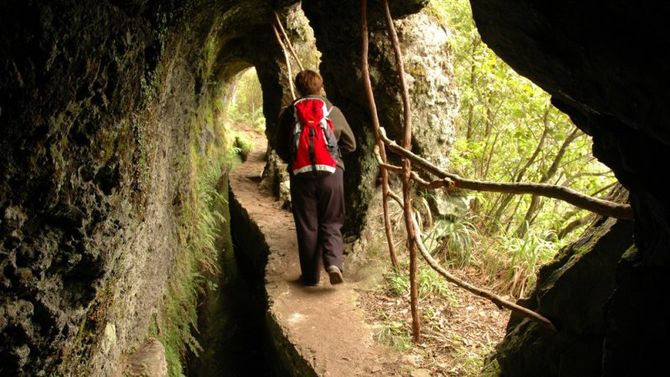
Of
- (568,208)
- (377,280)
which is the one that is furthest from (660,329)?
(568,208)

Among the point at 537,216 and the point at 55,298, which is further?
the point at 537,216

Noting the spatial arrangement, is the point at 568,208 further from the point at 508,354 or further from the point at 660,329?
the point at 660,329

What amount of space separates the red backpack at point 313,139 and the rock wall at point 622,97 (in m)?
3.25

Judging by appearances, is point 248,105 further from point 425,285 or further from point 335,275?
point 425,285

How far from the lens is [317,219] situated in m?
5.57

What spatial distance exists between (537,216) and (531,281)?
2699 millimetres

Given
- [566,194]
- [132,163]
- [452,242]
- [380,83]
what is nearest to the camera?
[566,194]

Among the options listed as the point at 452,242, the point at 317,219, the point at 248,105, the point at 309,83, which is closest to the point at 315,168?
the point at 317,219

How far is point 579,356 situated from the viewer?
2617mm

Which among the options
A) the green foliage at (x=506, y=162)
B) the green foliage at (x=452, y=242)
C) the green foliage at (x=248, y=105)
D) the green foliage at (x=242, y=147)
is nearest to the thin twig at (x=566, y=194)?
the green foliage at (x=506, y=162)

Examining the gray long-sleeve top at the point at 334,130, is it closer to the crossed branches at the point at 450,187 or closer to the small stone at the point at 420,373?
the crossed branches at the point at 450,187

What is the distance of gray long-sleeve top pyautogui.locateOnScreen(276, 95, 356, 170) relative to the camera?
5.34m

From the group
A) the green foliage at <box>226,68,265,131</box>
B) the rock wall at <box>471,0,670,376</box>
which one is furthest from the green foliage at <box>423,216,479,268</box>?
the green foliage at <box>226,68,265,131</box>

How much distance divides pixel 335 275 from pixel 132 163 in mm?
2806
